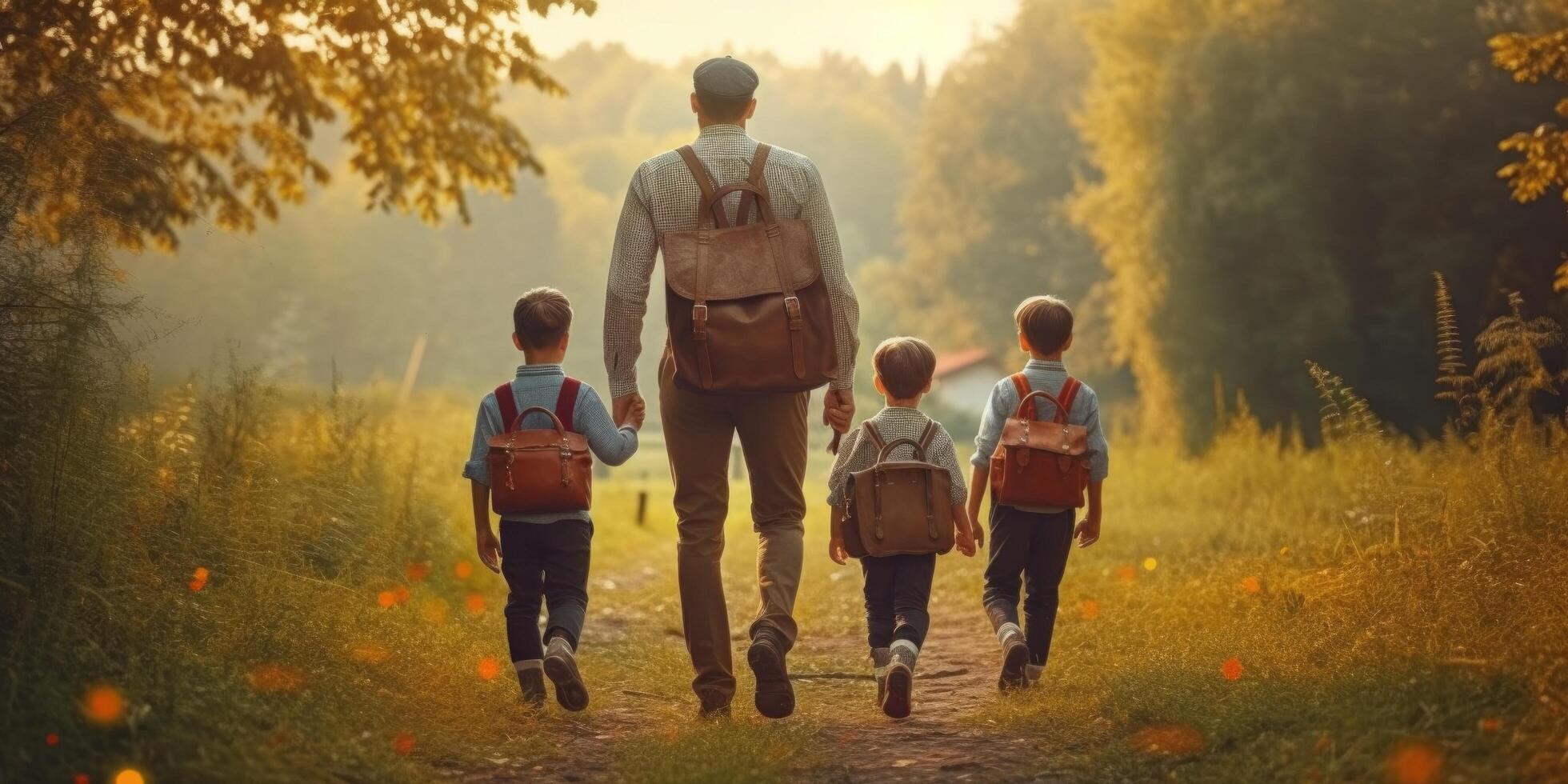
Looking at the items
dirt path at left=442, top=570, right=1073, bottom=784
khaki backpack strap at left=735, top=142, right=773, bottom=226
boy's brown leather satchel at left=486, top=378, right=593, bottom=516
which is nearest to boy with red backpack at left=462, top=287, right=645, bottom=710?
boy's brown leather satchel at left=486, top=378, right=593, bottom=516

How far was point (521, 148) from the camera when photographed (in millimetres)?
10812

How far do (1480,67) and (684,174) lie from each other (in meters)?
17.1

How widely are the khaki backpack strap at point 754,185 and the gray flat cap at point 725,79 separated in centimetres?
25

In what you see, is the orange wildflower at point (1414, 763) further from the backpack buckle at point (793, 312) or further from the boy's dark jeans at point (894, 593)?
the backpack buckle at point (793, 312)

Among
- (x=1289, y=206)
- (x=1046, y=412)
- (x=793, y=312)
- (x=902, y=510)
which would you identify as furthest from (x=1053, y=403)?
(x=1289, y=206)

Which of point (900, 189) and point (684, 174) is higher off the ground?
point (900, 189)

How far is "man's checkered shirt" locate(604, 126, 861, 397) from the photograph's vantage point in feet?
17.6

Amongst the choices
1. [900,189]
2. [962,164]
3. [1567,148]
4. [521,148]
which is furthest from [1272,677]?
[900,189]

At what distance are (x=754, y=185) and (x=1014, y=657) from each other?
221 centimetres

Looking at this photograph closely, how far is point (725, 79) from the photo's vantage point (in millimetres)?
5445

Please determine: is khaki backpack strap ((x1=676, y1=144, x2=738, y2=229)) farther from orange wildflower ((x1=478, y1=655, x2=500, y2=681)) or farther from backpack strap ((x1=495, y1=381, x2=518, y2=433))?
orange wildflower ((x1=478, y1=655, x2=500, y2=681))

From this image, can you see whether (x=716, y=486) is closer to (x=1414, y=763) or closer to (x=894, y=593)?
(x=894, y=593)

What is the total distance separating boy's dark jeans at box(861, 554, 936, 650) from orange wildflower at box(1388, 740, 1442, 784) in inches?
75.3

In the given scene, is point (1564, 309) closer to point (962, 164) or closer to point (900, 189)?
point (962, 164)
